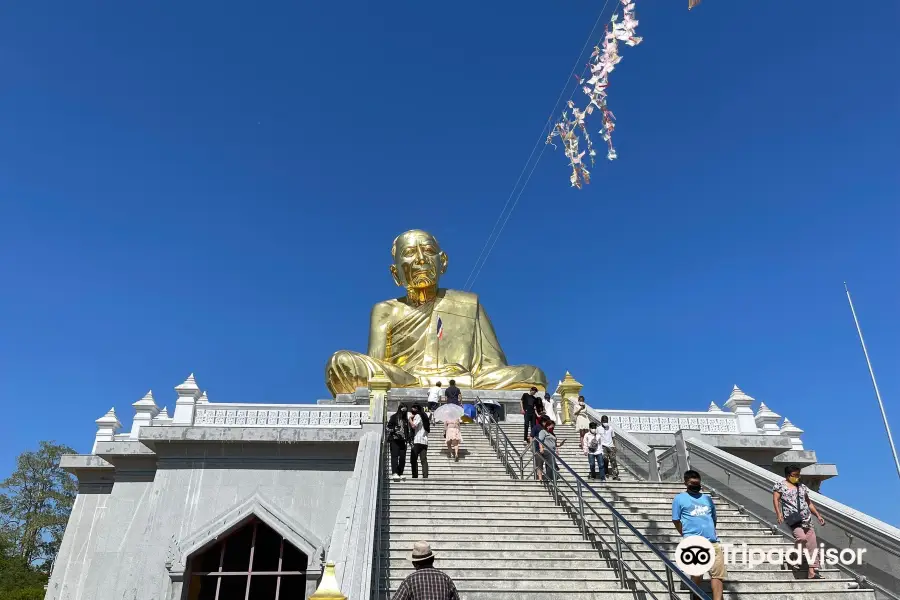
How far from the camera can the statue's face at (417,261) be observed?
2208 centimetres

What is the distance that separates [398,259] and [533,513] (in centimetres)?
1495

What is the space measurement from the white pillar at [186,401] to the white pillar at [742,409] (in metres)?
11.7

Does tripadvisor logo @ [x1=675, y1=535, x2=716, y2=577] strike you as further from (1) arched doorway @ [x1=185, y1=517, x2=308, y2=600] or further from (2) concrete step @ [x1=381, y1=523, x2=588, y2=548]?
(1) arched doorway @ [x1=185, y1=517, x2=308, y2=600]

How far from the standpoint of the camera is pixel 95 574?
41.9ft

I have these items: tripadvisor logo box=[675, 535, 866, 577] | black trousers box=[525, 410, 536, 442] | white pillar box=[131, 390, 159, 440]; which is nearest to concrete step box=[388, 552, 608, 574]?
tripadvisor logo box=[675, 535, 866, 577]

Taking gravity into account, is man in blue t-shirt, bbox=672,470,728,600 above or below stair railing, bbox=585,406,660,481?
below

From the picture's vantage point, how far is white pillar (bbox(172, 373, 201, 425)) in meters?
14.0

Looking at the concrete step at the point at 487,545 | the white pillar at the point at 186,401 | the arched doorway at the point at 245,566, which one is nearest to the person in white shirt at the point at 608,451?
the concrete step at the point at 487,545

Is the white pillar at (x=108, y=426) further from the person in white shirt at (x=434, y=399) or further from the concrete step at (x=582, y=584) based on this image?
the concrete step at (x=582, y=584)

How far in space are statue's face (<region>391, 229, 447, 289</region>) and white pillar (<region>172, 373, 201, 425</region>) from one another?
8268 mm

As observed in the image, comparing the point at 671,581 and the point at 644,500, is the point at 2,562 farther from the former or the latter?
the point at 671,581

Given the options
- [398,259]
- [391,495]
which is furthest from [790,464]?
[398,259]

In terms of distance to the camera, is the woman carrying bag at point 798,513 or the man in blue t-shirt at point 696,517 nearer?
the man in blue t-shirt at point 696,517

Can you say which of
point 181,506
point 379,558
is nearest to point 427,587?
point 379,558
